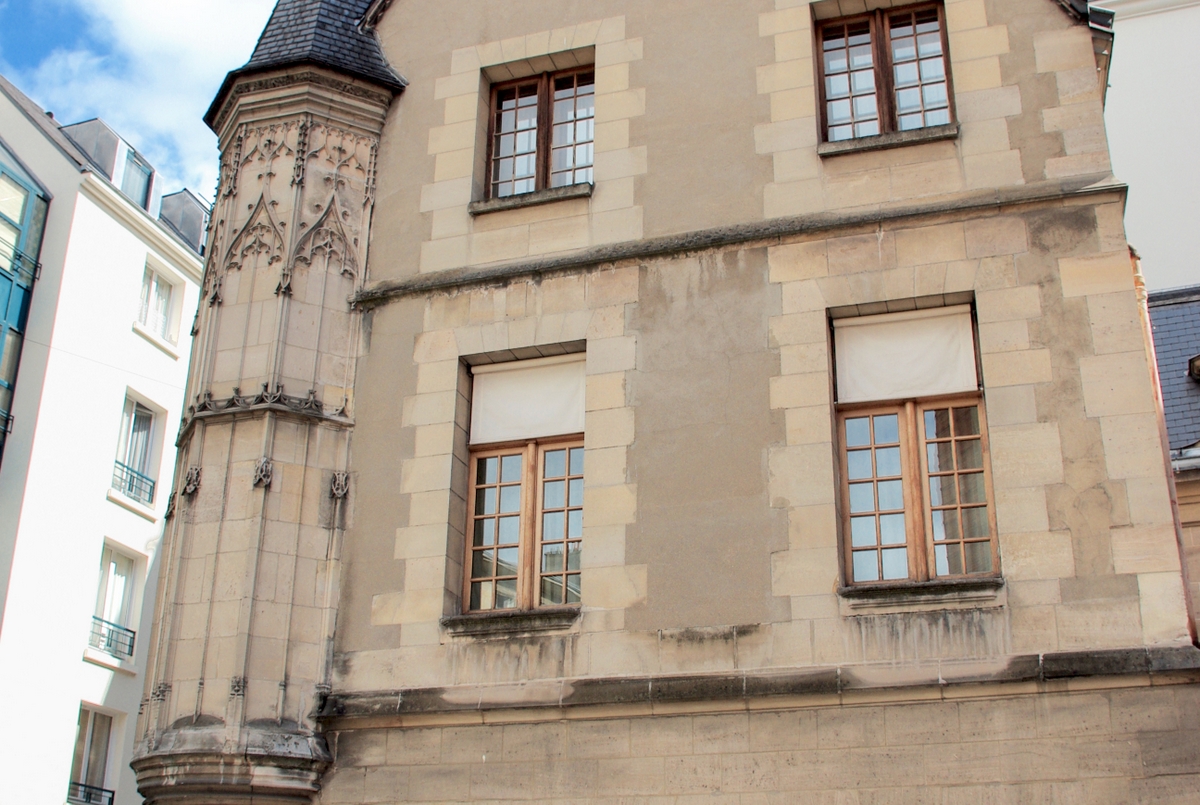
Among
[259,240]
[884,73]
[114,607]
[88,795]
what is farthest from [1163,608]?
[114,607]

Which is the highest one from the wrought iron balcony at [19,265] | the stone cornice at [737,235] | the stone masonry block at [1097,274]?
the wrought iron balcony at [19,265]

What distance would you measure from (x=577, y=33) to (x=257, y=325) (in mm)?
4198

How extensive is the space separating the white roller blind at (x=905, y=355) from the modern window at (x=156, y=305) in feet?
64.9

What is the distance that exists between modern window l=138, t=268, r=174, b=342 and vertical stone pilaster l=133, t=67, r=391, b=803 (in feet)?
49.8

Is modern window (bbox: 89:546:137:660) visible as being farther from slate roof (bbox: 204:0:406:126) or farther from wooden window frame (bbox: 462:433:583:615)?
wooden window frame (bbox: 462:433:583:615)

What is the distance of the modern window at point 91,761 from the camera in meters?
21.8

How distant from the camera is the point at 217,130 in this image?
13.1 meters

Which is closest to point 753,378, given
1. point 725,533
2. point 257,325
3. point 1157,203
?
point 725,533

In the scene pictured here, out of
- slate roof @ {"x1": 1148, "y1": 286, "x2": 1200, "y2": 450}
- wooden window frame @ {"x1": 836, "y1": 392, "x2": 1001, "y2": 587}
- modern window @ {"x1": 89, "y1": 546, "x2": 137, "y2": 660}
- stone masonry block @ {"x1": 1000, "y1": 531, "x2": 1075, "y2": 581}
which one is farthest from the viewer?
modern window @ {"x1": 89, "y1": 546, "x2": 137, "y2": 660}

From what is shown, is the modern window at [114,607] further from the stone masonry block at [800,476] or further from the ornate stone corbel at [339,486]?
the stone masonry block at [800,476]

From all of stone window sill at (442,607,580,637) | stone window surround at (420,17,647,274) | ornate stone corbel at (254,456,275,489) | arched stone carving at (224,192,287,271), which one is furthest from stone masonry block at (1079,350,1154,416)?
arched stone carving at (224,192,287,271)

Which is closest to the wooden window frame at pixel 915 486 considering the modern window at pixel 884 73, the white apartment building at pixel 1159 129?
the modern window at pixel 884 73

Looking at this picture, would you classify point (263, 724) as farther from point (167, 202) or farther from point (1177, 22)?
point (167, 202)

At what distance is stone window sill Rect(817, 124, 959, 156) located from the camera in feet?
35.4
